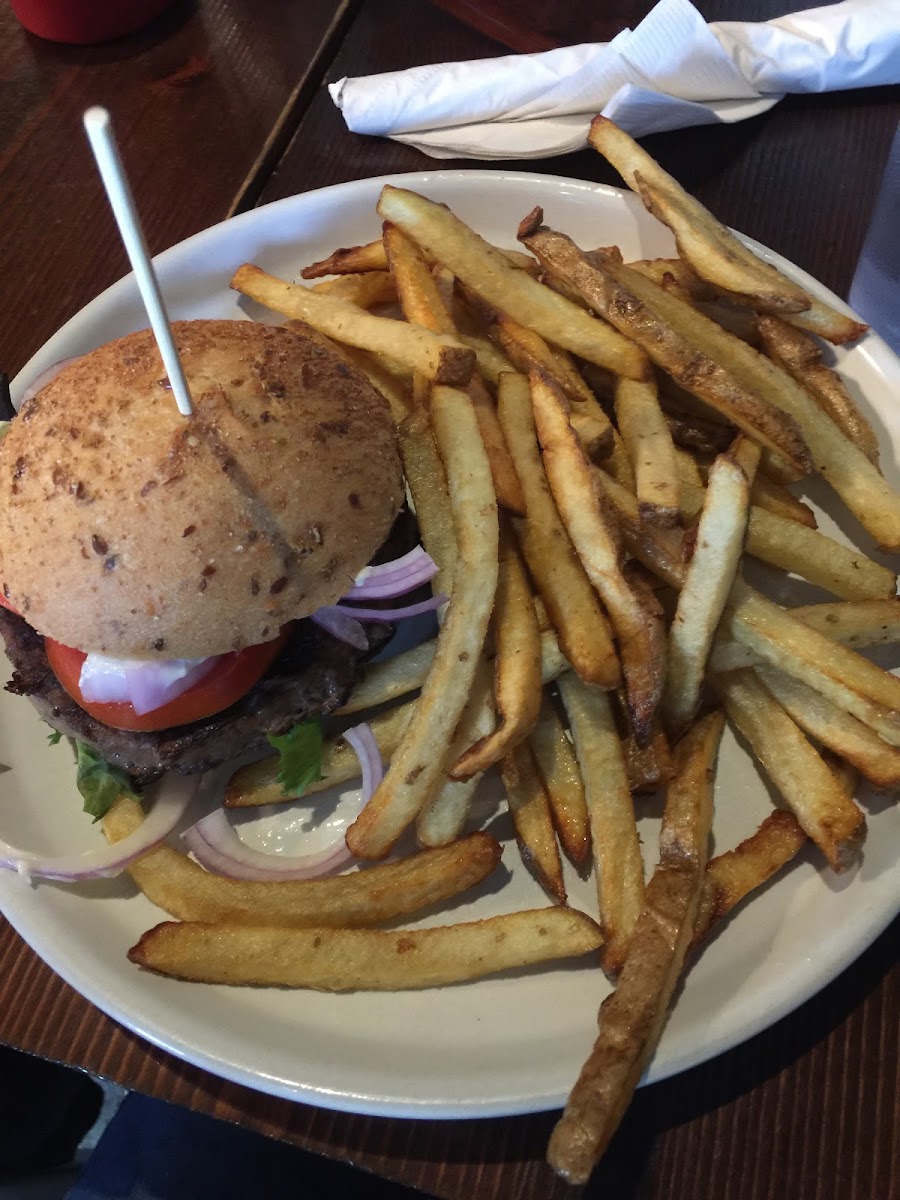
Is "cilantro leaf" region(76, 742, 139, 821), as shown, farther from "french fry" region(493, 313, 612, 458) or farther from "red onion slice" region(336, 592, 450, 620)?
"french fry" region(493, 313, 612, 458)

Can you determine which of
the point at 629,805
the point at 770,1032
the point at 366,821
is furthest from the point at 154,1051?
the point at 770,1032

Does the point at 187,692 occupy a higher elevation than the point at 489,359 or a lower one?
lower

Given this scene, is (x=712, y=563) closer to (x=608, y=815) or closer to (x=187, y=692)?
(x=608, y=815)

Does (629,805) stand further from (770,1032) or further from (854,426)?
(854,426)

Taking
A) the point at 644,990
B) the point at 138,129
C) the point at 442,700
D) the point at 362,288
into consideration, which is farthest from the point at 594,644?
the point at 138,129

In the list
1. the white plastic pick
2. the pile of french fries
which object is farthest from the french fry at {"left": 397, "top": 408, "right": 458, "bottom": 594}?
the white plastic pick

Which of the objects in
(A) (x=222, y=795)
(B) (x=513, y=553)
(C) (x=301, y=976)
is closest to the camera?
(C) (x=301, y=976)
